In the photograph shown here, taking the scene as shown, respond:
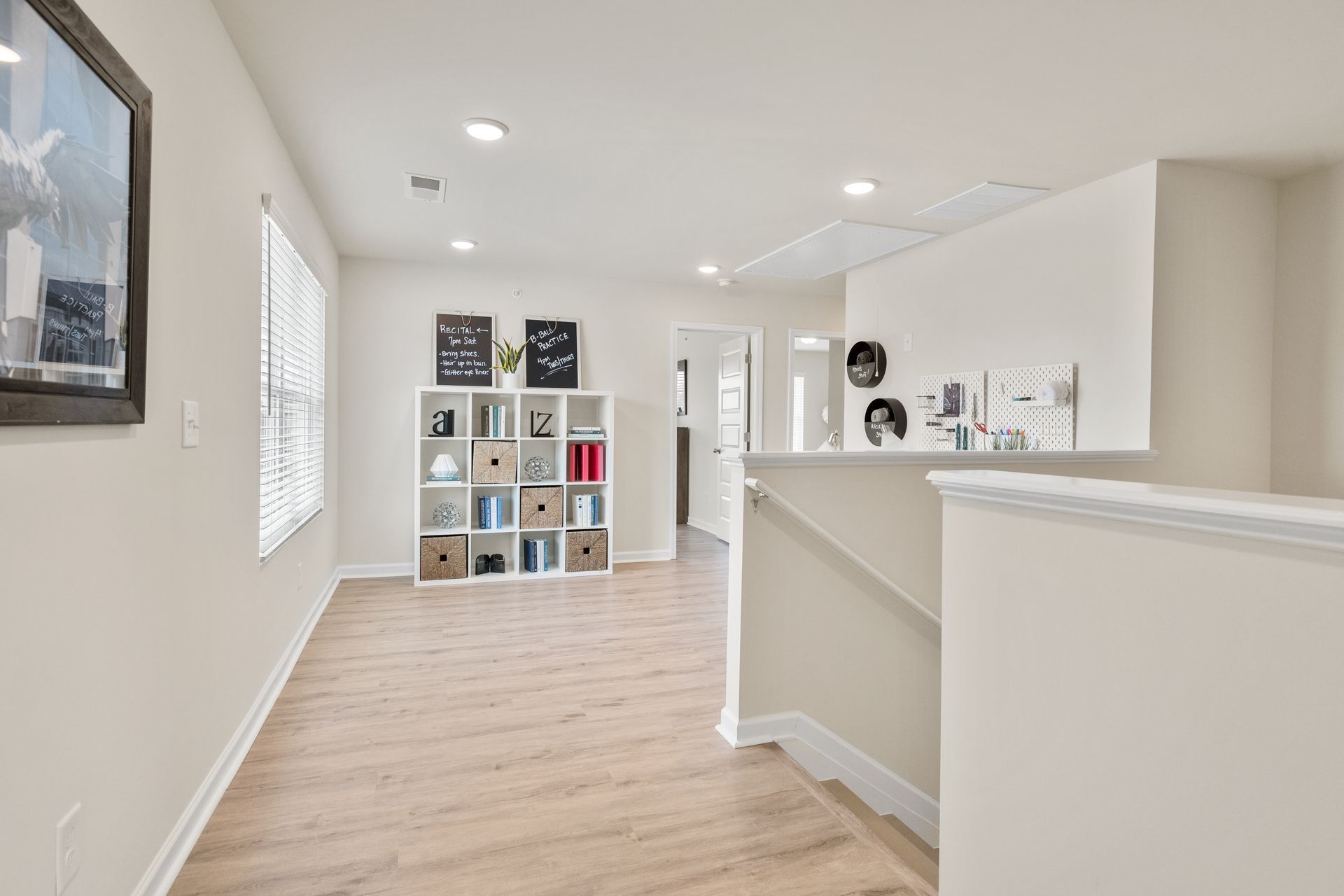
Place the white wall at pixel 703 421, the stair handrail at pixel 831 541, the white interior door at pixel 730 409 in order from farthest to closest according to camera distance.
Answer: the white wall at pixel 703 421
the white interior door at pixel 730 409
the stair handrail at pixel 831 541

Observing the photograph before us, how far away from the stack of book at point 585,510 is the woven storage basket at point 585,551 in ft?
0.23

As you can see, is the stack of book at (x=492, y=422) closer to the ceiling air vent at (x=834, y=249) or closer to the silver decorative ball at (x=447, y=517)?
the silver decorative ball at (x=447, y=517)

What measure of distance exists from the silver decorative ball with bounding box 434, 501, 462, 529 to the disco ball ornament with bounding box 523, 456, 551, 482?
615mm

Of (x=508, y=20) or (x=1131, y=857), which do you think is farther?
(x=508, y=20)

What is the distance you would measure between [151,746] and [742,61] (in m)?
2.58

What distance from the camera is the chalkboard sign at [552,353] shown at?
5520 mm

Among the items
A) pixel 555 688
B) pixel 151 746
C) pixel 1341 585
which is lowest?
pixel 555 688

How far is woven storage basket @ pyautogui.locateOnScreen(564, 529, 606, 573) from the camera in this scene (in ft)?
17.4

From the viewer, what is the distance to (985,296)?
4.11 meters

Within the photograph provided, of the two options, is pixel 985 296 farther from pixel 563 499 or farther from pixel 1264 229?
pixel 563 499

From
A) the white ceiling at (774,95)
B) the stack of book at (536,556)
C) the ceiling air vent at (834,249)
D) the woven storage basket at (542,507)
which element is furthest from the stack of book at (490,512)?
the ceiling air vent at (834,249)

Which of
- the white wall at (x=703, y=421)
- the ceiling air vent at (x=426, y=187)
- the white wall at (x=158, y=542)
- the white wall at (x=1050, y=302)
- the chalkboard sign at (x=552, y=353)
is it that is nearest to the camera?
the white wall at (x=158, y=542)

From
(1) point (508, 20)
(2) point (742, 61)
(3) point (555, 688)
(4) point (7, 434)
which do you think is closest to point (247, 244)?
(1) point (508, 20)

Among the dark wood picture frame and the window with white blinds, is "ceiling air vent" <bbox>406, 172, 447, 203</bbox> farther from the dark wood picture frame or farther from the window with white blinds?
the dark wood picture frame
